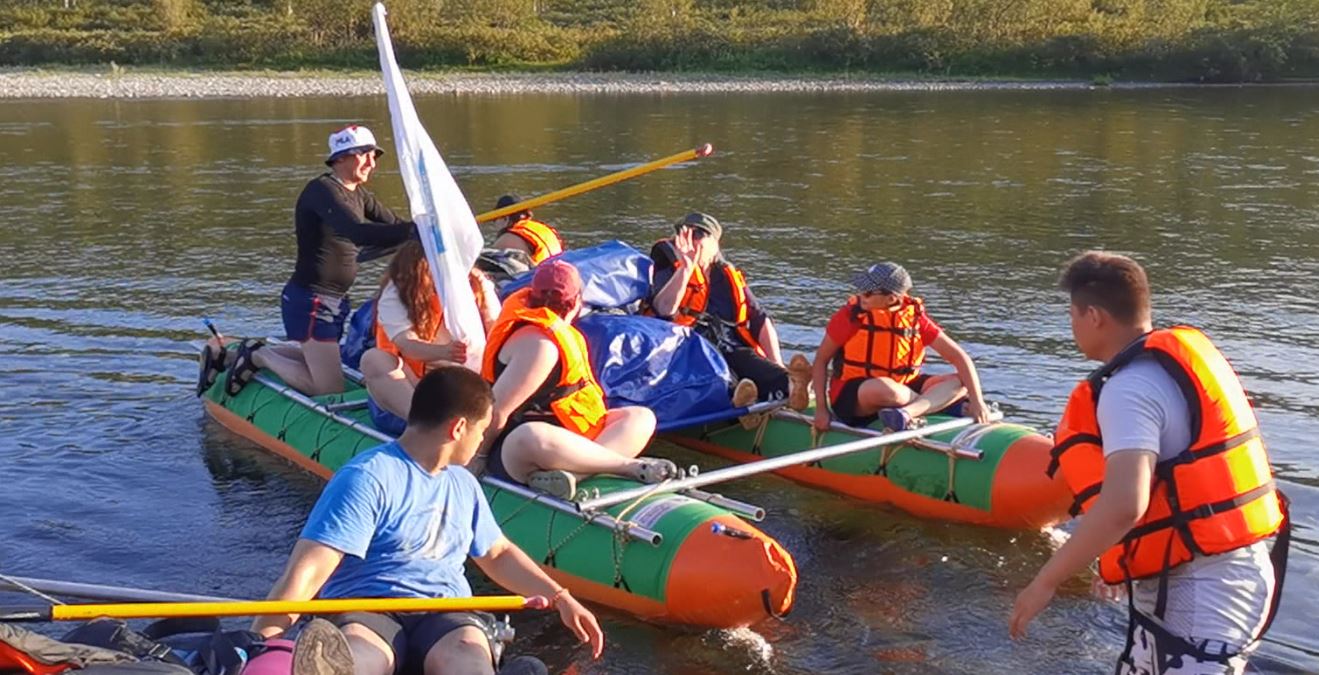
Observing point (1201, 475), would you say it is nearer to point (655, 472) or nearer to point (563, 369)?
point (655, 472)

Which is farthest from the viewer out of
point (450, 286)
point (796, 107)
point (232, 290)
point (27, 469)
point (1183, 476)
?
point (796, 107)

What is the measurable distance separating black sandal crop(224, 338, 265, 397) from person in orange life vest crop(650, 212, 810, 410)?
3029 mm

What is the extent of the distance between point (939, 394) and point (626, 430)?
89.0 inches

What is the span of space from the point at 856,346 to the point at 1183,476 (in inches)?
175

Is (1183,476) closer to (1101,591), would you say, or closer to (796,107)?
(1101,591)

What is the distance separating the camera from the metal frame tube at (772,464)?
7117mm

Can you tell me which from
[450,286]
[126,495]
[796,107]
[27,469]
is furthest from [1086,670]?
[796,107]

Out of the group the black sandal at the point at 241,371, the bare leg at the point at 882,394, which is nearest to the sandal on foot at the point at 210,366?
the black sandal at the point at 241,371

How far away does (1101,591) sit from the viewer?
7227 mm

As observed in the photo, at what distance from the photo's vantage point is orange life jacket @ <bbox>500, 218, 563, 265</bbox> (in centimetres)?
1023

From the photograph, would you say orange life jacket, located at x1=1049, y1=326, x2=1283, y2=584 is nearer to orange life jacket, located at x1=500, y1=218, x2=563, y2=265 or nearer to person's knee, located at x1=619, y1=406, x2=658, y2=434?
person's knee, located at x1=619, y1=406, x2=658, y2=434

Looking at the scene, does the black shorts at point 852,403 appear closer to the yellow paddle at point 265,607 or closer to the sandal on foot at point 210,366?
the yellow paddle at point 265,607

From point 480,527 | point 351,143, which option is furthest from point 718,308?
point 480,527

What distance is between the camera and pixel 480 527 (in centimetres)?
515
